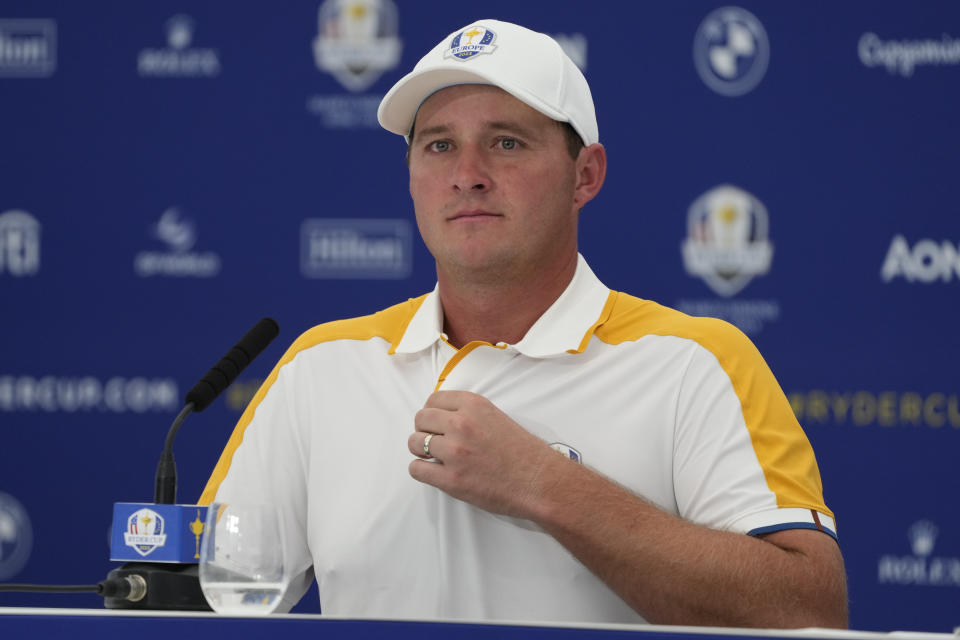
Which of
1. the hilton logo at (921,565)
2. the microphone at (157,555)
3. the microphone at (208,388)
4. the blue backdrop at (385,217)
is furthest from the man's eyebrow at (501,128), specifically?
the hilton logo at (921,565)

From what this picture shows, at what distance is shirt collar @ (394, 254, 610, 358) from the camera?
1.56m

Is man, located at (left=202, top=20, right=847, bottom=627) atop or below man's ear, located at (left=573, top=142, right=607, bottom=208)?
below

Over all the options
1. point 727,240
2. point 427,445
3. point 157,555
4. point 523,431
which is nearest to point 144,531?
point 157,555

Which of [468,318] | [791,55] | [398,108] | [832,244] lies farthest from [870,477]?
[398,108]

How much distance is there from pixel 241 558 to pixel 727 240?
1927 millimetres

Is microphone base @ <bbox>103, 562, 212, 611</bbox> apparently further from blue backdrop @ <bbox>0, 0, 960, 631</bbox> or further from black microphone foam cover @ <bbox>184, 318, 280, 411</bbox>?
blue backdrop @ <bbox>0, 0, 960, 631</bbox>

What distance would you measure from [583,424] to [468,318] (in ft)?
0.90

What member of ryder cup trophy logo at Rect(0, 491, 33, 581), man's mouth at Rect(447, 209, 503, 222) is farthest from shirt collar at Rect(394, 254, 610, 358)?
ryder cup trophy logo at Rect(0, 491, 33, 581)

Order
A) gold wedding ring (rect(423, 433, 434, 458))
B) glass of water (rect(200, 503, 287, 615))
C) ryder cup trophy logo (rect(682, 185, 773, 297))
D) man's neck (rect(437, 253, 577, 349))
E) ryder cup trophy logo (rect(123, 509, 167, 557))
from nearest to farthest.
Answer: glass of water (rect(200, 503, 287, 615))
ryder cup trophy logo (rect(123, 509, 167, 557))
gold wedding ring (rect(423, 433, 434, 458))
man's neck (rect(437, 253, 577, 349))
ryder cup trophy logo (rect(682, 185, 773, 297))

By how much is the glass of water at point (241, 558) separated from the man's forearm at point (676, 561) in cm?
34

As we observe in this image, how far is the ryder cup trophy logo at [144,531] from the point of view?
1.22 metres

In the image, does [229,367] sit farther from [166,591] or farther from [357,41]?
[357,41]

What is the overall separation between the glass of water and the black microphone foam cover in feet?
0.97

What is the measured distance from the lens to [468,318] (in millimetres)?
1669
